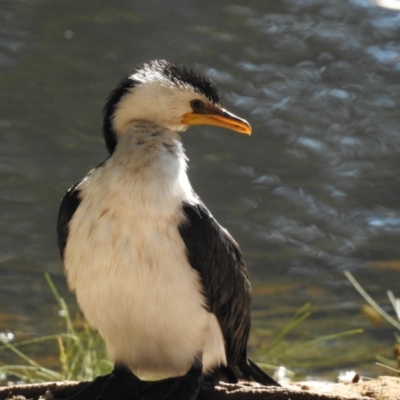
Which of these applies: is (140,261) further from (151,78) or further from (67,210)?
(151,78)

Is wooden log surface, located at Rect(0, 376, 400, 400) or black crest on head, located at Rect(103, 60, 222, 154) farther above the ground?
black crest on head, located at Rect(103, 60, 222, 154)

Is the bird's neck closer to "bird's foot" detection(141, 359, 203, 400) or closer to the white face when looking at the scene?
the white face

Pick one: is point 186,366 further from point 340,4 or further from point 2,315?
point 340,4

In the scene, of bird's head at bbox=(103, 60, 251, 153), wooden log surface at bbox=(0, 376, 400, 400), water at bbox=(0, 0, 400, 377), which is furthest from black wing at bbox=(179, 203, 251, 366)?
water at bbox=(0, 0, 400, 377)

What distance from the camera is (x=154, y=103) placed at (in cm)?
459

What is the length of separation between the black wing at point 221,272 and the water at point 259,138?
336 centimetres

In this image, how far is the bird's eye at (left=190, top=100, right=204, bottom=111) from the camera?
15.3 ft

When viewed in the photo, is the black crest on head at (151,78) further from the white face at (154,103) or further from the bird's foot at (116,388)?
the bird's foot at (116,388)

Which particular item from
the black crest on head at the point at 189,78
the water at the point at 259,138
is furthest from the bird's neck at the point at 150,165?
the water at the point at 259,138

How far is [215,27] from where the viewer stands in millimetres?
10164

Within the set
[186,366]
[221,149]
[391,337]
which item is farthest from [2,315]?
[186,366]

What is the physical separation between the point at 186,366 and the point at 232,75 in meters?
5.49

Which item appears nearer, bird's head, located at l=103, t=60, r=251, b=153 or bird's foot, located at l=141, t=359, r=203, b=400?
bird's foot, located at l=141, t=359, r=203, b=400

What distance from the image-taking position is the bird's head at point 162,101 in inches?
181
